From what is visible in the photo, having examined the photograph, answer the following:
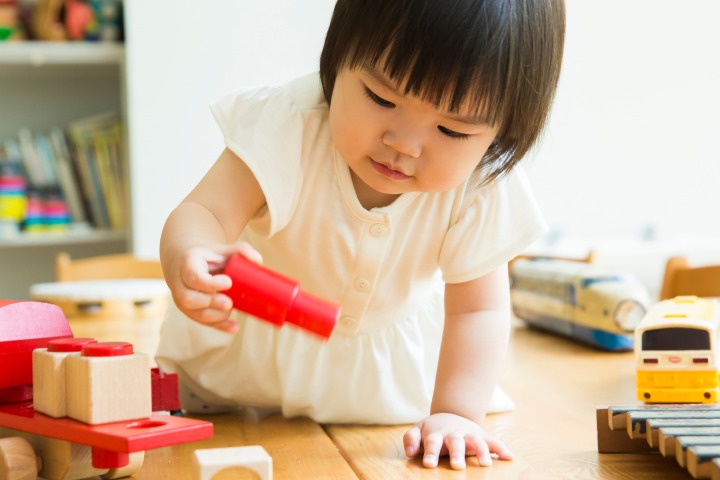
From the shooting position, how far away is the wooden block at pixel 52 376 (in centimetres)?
51

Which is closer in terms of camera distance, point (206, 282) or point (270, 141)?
point (206, 282)

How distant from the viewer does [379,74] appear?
0.62 m

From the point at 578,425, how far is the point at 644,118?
152cm

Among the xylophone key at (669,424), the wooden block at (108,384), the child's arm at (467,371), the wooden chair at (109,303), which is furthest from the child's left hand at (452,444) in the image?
the wooden chair at (109,303)

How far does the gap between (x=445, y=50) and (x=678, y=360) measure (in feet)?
0.98

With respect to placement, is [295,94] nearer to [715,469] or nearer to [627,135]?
[715,469]

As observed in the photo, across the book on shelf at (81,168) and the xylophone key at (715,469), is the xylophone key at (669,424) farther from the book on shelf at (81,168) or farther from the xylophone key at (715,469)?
the book on shelf at (81,168)

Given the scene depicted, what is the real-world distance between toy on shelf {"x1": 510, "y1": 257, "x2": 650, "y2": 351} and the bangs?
586 mm

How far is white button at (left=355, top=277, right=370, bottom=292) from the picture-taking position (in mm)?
783

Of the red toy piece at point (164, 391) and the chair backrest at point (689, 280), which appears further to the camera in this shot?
the chair backrest at point (689, 280)

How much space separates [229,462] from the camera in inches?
17.9

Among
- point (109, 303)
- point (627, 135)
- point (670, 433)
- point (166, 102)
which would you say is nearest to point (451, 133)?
point (670, 433)

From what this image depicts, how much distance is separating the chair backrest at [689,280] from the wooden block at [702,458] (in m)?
0.70

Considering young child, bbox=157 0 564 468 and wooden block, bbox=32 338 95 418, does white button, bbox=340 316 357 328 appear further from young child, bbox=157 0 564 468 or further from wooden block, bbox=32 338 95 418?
wooden block, bbox=32 338 95 418
